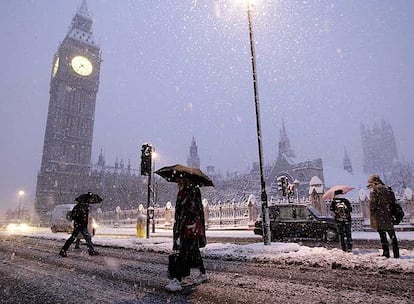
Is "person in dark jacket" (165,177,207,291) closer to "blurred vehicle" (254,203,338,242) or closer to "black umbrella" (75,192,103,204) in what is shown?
"black umbrella" (75,192,103,204)

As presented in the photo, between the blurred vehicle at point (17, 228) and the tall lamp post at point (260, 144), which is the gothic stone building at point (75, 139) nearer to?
the blurred vehicle at point (17, 228)

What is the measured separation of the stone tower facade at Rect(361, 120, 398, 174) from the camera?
171m

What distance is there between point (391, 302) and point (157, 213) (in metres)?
28.5

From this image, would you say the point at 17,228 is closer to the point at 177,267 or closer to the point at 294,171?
the point at 177,267

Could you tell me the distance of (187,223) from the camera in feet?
14.2

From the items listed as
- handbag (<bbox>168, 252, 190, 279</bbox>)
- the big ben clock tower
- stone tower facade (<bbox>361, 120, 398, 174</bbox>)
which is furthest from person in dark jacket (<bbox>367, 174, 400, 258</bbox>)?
stone tower facade (<bbox>361, 120, 398, 174</bbox>)

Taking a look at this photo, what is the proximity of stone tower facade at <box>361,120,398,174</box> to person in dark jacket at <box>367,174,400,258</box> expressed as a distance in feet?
611

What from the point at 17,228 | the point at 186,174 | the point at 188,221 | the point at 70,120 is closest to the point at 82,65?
the point at 70,120

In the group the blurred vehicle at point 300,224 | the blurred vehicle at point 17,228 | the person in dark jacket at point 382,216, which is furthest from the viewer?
the blurred vehicle at point 17,228

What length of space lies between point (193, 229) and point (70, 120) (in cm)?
9354

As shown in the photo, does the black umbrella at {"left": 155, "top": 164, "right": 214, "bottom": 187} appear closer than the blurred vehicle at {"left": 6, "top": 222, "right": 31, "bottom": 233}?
Yes

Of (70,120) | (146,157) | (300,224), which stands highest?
(70,120)

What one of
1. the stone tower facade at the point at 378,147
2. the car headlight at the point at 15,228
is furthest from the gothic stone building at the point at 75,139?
the stone tower facade at the point at 378,147

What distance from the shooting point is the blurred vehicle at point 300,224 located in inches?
412
